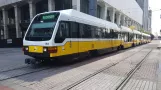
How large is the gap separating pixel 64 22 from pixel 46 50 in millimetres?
1950

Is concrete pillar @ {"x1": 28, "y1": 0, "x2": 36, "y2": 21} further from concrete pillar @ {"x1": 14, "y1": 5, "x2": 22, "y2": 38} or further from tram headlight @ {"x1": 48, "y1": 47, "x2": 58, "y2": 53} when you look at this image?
tram headlight @ {"x1": 48, "y1": 47, "x2": 58, "y2": 53}

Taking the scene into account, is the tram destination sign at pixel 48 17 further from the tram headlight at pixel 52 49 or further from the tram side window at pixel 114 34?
the tram side window at pixel 114 34

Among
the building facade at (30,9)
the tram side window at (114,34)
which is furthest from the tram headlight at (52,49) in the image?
the building facade at (30,9)

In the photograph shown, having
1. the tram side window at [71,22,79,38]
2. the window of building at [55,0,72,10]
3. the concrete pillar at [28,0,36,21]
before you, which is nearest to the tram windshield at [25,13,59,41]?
the tram side window at [71,22,79,38]

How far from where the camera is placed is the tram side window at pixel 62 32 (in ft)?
30.5

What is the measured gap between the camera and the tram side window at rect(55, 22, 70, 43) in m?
9.31

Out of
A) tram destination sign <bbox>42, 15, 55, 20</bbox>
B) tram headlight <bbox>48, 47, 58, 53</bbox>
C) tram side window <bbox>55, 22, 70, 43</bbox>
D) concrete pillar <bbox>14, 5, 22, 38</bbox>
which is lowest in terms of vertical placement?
tram headlight <bbox>48, 47, 58, 53</bbox>

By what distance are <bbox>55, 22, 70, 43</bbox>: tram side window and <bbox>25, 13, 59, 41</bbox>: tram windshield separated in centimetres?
38

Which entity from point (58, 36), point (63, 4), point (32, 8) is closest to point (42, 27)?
point (58, 36)

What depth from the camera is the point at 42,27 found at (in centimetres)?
963

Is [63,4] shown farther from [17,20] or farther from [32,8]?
[17,20]

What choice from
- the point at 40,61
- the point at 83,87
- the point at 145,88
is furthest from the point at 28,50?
the point at 145,88

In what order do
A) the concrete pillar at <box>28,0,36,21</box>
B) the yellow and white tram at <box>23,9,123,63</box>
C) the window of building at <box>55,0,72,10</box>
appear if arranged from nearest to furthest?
the yellow and white tram at <box>23,9,123,63</box>
the window of building at <box>55,0,72,10</box>
the concrete pillar at <box>28,0,36,21</box>

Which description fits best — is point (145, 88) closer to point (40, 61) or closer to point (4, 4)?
point (40, 61)
